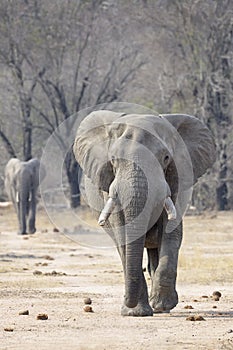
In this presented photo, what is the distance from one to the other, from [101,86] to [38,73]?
8.47ft

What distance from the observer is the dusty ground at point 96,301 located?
997 cm

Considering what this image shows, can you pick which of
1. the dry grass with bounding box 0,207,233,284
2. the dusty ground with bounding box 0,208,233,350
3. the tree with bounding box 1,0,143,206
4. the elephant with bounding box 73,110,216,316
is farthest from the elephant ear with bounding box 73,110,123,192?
the tree with bounding box 1,0,143,206

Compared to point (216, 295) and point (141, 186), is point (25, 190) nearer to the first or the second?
point (216, 295)

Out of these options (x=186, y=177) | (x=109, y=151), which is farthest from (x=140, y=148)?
(x=186, y=177)

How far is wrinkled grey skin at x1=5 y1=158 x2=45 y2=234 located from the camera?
3061 centimetres

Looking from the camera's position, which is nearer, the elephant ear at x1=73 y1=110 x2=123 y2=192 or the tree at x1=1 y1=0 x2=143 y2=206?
the elephant ear at x1=73 y1=110 x2=123 y2=192

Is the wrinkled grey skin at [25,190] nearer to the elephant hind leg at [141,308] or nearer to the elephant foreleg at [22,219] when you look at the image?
the elephant foreleg at [22,219]

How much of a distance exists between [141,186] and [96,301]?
2.68 metres

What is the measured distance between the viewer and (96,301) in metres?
13.4

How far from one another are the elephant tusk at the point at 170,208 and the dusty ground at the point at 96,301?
97 centimetres

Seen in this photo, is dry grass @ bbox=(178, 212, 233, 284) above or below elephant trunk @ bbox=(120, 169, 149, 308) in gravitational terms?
below

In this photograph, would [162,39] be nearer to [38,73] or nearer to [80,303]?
[38,73]

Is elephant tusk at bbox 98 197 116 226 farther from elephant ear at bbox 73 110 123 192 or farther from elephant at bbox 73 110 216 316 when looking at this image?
elephant ear at bbox 73 110 123 192

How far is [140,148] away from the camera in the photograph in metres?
11.4
